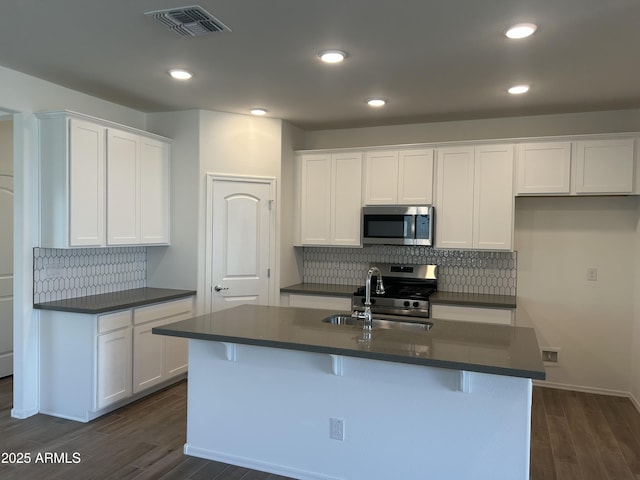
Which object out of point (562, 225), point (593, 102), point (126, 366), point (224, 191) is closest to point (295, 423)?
point (126, 366)

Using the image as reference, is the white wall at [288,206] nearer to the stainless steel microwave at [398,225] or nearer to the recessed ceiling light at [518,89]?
the stainless steel microwave at [398,225]

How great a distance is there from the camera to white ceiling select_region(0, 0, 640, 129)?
2.42 metres

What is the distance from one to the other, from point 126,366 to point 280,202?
2111mm

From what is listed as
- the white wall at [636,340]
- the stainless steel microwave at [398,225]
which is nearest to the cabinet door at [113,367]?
the stainless steel microwave at [398,225]

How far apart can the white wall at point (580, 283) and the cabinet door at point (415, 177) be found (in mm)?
933

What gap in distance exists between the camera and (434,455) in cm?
257

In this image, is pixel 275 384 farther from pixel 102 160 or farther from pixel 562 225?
pixel 562 225

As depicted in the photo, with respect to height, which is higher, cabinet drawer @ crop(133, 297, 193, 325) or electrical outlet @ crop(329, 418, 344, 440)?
cabinet drawer @ crop(133, 297, 193, 325)

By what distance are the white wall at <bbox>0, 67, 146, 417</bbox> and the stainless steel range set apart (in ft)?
8.70

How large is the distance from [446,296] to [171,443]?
2.73m

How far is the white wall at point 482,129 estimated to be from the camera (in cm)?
441

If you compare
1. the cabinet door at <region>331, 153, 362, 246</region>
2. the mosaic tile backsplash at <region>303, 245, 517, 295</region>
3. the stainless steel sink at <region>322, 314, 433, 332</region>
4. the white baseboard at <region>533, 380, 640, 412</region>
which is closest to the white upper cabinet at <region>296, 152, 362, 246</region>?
the cabinet door at <region>331, 153, 362, 246</region>

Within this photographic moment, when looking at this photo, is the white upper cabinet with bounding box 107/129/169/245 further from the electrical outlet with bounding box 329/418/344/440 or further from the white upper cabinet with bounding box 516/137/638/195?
the white upper cabinet with bounding box 516/137/638/195

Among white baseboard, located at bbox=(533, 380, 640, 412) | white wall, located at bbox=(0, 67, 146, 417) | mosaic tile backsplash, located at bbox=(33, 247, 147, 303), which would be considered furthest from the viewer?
white baseboard, located at bbox=(533, 380, 640, 412)
